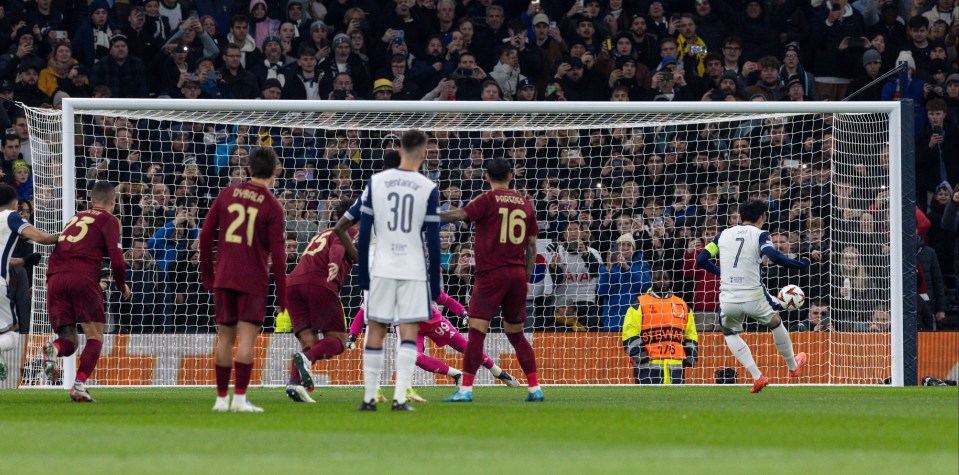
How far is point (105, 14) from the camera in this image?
2059 centimetres

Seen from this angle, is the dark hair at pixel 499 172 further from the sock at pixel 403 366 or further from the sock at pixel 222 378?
the sock at pixel 222 378

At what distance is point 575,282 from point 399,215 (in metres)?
7.45

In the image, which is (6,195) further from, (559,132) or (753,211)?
(559,132)

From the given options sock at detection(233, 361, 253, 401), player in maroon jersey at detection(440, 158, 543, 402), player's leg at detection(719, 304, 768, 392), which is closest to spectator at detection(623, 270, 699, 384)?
player's leg at detection(719, 304, 768, 392)

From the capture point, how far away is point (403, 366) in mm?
10633

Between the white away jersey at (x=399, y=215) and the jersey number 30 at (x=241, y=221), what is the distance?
34.3 inches

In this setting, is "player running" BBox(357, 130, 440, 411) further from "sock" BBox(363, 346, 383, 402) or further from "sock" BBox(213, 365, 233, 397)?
"sock" BBox(213, 365, 233, 397)

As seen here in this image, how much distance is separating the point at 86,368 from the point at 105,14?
928 centimetres

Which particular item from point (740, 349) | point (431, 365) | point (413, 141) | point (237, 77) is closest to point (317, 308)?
point (431, 365)

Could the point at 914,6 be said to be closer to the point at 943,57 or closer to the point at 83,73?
the point at 943,57

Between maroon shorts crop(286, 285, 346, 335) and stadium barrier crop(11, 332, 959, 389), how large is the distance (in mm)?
4417


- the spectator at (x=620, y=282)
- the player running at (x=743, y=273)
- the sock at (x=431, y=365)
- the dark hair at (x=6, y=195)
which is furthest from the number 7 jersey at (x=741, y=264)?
the dark hair at (x=6, y=195)

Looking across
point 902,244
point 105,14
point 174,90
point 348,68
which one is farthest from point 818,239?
point 105,14

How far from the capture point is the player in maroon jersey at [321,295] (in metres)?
12.7
